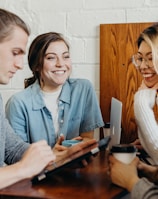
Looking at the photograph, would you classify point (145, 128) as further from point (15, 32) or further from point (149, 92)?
point (15, 32)

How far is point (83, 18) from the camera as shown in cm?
190

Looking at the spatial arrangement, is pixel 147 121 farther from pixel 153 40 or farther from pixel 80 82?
pixel 80 82

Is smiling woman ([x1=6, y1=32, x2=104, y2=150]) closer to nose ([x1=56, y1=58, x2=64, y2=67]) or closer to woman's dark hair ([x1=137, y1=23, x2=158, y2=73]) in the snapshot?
nose ([x1=56, y1=58, x2=64, y2=67])

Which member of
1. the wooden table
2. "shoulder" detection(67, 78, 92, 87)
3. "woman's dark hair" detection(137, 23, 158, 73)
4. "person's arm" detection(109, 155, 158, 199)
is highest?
"woman's dark hair" detection(137, 23, 158, 73)

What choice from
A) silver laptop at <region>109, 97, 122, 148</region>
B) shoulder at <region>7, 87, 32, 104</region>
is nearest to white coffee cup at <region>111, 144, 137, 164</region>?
silver laptop at <region>109, 97, 122, 148</region>

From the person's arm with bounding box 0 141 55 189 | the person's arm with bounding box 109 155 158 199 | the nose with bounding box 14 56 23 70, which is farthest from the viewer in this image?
the nose with bounding box 14 56 23 70

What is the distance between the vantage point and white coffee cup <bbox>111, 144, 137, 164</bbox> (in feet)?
3.55

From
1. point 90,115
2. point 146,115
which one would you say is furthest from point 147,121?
point 90,115

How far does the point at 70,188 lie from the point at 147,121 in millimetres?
511

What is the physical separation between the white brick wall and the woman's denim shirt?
0.13 m

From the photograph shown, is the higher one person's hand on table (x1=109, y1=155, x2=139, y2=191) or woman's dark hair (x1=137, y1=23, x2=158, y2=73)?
woman's dark hair (x1=137, y1=23, x2=158, y2=73)

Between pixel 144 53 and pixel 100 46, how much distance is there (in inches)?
15.8

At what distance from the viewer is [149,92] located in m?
1.53

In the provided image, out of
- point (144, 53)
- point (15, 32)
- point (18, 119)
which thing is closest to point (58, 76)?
point (18, 119)
